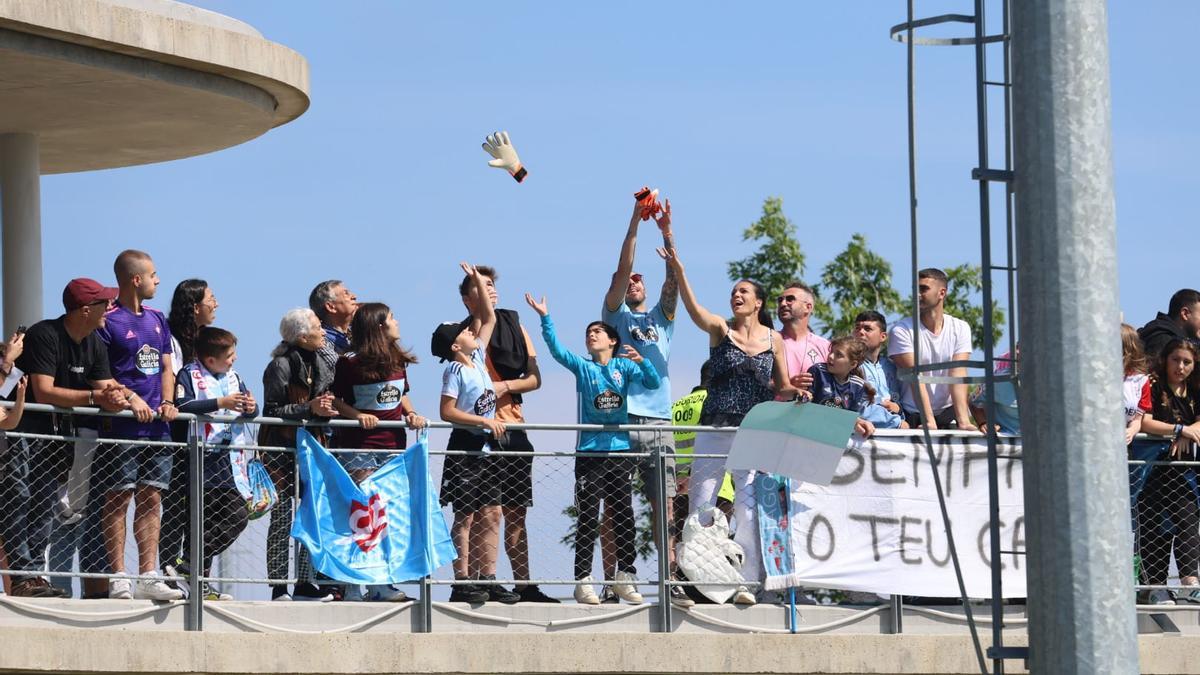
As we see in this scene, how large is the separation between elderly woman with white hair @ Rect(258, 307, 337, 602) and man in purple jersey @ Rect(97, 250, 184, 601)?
63 centimetres

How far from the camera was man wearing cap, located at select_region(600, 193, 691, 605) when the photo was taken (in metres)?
12.4

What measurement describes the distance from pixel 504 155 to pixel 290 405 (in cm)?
287

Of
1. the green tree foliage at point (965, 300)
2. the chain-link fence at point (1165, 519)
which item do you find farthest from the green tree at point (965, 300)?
the chain-link fence at point (1165, 519)

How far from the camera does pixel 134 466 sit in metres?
11.2

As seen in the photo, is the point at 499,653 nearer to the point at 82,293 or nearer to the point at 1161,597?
the point at 82,293

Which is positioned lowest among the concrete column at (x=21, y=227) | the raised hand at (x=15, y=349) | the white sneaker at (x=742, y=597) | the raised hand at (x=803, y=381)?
the white sneaker at (x=742, y=597)

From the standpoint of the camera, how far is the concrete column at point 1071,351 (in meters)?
5.53

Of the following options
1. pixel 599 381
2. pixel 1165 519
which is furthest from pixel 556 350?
pixel 1165 519

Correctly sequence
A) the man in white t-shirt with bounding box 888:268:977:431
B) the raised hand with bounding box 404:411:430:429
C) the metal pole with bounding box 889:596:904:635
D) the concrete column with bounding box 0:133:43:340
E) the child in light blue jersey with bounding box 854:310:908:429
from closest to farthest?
the raised hand with bounding box 404:411:430:429, the metal pole with bounding box 889:596:904:635, the child in light blue jersey with bounding box 854:310:908:429, the man in white t-shirt with bounding box 888:268:977:431, the concrete column with bounding box 0:133:43:340

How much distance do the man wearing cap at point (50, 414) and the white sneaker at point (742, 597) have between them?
13.6 feet

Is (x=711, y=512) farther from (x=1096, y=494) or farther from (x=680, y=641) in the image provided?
(x=1096, y=494)

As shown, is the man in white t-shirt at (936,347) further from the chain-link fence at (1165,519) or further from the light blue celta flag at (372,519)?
the light blue celta flag at (372,519)

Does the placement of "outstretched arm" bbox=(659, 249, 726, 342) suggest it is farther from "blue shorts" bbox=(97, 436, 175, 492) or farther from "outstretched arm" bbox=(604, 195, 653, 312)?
"blue shorts" bbox=(97, 436, 175, 492)

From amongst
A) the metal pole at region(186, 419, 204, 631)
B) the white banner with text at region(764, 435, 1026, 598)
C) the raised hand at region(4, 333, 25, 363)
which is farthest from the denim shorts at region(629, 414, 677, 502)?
the raised hand at region(4, 333, 25, 363)
